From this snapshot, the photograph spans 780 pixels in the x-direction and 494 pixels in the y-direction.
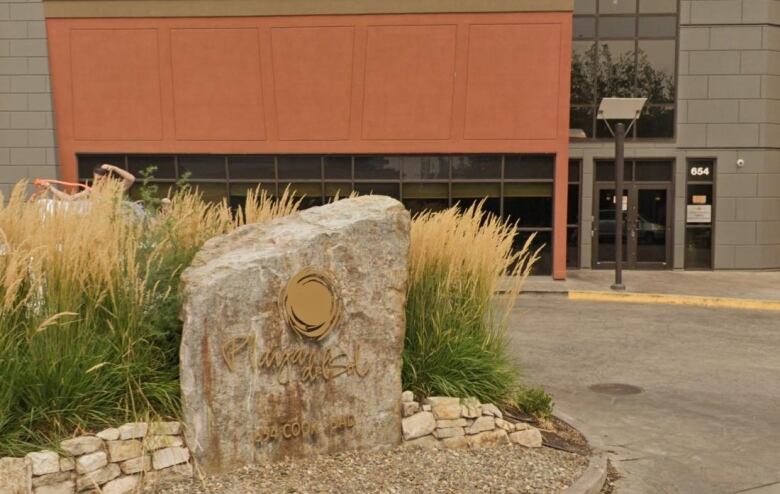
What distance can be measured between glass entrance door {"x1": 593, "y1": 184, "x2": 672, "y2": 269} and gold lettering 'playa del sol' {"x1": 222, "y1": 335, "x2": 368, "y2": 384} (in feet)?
49.3

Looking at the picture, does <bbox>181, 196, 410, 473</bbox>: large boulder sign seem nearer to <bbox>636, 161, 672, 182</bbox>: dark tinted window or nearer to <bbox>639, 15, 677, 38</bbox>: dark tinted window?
<bbox>636, 161, 672, 182</bbox>: dark tinted window

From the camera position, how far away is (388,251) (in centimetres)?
531

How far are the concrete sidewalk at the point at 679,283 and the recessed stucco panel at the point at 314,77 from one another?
5.90m

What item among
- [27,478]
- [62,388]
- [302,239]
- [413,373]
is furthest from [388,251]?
[27,478]

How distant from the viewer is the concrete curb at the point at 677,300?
45.4ft

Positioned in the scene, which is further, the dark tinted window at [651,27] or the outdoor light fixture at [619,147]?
the dark tinted window at [651,27]

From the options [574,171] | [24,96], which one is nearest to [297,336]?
[24,96]

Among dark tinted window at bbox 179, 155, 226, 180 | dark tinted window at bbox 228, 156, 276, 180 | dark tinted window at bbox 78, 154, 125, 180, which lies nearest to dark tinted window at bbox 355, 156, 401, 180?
dark tinted window at bbox 228, 156, 276, 180

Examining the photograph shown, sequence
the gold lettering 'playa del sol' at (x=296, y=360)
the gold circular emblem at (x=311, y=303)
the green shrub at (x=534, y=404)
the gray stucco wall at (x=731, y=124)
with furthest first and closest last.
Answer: the gray stucco wall at (x=731, y=124) < the green shrub at (x=534, y=404) < the gold circular emblem at (x=311, y=303) < the gold lettering 'playa del sol' at (x=296, y=360)

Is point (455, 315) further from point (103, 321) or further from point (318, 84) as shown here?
point (318, 84)

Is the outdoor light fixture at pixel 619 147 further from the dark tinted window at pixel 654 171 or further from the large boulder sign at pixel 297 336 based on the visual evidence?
the large boulder sign at pixel 297 336

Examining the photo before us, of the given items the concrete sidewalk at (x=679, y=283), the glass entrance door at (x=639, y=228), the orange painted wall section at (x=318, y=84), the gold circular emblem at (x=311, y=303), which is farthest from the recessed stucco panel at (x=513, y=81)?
the gold circular emblem at (x=311, y=303)

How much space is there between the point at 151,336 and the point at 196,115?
1294 centimetres

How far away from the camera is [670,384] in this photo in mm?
8266
